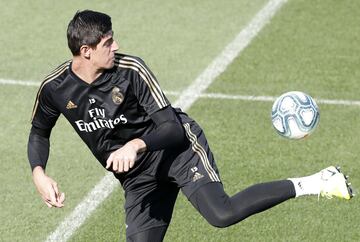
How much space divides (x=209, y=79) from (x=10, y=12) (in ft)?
12.6

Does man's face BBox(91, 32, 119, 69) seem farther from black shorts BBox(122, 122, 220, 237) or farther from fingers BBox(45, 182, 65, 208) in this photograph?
fingers BBox(45, 182, 65, 208)

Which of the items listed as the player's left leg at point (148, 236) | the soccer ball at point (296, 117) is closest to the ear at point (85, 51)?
the player's left leg at point (148, 236)

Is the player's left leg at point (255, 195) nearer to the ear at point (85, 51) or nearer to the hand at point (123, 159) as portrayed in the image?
the hand at point (123, 159)

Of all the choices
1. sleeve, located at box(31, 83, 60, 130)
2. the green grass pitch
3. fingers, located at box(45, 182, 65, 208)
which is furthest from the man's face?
the green grass pitch

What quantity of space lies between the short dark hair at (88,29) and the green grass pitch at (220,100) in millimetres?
2118

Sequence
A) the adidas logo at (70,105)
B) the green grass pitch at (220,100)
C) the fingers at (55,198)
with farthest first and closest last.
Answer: the green grass pitch at (220,100) < the adidas logo at (70,105) < the fingers at (55,198)

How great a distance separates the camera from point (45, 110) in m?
6.97

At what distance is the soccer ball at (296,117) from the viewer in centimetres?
777

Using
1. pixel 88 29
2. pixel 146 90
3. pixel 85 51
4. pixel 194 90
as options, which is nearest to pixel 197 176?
pixel 146 90

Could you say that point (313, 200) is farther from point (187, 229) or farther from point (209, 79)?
point (209, 79)

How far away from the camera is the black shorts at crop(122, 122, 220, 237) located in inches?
276

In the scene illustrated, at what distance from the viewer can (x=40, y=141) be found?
23.1ft

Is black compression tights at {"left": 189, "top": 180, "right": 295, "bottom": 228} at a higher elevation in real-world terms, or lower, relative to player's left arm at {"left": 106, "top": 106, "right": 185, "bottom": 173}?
lower

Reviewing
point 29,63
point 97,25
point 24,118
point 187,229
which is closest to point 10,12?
point 29,63
